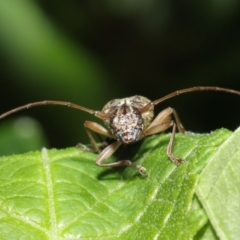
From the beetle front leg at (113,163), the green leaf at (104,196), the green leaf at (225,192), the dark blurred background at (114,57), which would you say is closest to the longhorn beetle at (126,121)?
the beetle front leg at (113,163)

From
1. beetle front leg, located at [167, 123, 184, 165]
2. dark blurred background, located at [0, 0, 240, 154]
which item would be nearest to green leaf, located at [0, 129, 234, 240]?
beetle front leg, located at [167, 123, 184, 165]

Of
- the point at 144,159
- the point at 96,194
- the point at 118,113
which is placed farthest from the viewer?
the point at 118,113

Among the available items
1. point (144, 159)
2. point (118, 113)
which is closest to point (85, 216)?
point (144, 159)

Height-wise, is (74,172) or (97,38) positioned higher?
(97,38)

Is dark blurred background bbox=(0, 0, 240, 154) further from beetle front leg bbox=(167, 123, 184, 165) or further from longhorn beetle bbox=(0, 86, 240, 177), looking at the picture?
beetle front leg bbox=(167, 123, 184, 165)

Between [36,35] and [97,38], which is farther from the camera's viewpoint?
[97,38]

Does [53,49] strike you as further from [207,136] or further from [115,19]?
[207,136]

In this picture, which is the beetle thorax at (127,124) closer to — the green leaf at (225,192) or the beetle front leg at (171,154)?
the beetle front leg at (171,154)
